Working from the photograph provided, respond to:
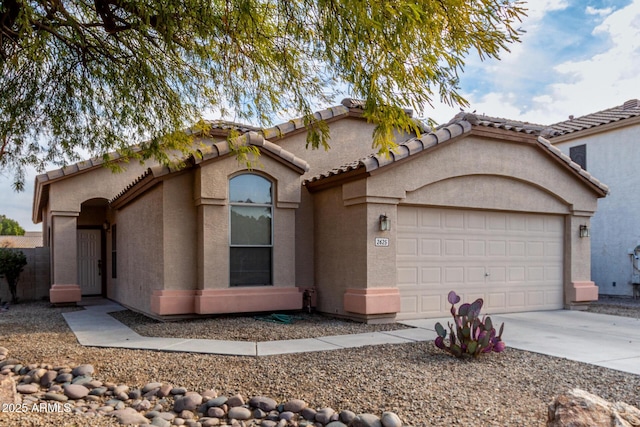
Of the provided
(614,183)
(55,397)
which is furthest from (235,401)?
(614,183)

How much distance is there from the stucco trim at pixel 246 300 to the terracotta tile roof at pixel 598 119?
10987mm

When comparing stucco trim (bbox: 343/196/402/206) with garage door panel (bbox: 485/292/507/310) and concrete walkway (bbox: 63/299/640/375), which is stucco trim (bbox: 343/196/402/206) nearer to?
concrete walkway (bbox: 63/299/640/375)

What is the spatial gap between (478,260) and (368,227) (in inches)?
123

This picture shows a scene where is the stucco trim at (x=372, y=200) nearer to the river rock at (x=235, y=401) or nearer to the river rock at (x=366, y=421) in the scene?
the river rock at (x=235, y=401)

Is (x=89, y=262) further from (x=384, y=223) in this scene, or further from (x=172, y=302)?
(x=384, y=223)

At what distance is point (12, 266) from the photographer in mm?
16000

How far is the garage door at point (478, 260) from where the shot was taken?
11.1m

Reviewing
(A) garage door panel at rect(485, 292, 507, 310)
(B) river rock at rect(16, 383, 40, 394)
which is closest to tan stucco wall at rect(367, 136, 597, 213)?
(A) garage door panel at rect(485, 292, 507, 310)

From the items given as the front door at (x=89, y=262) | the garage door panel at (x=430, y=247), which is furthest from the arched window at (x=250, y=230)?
the front door at (x=89, y=262)

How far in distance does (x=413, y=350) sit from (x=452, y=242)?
4.35 meters

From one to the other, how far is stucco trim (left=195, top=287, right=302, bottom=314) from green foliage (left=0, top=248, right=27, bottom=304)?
28.1 feet

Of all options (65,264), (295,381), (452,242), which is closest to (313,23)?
(295,381)

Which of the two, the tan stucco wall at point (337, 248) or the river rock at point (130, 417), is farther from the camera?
the tan stucco wall at point (337, 248)

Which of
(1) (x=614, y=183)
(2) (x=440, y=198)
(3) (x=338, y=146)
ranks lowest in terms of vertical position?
(2) (x=440, y=198)
